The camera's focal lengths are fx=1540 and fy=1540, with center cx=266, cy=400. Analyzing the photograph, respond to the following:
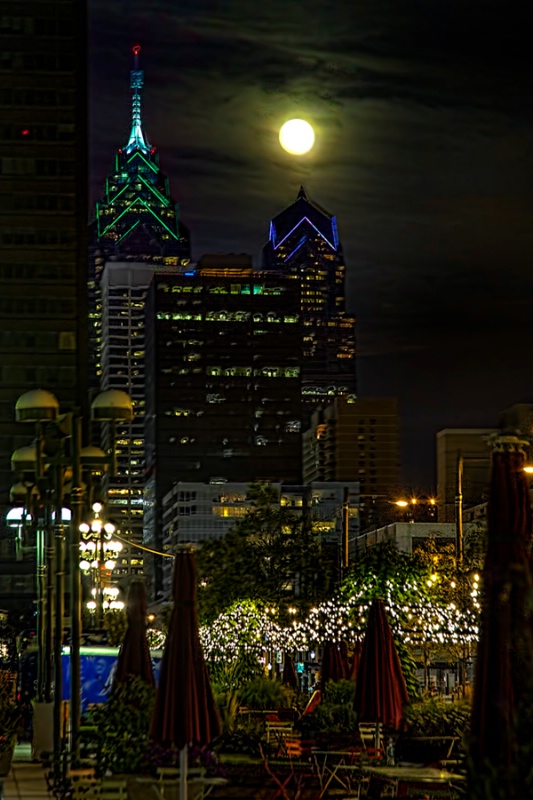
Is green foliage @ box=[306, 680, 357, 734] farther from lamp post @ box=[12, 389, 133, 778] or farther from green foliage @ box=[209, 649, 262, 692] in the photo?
lamp post @ box=[12, 389, 133, 778]

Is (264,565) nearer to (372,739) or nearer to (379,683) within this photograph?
(372,739)

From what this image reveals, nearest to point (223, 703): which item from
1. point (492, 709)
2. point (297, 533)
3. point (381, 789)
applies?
point (381, 789)

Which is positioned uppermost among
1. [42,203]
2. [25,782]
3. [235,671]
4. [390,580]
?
[42,203]

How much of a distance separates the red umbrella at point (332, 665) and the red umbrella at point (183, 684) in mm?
17503

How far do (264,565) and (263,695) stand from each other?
102 ft

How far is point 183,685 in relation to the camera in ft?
59.6

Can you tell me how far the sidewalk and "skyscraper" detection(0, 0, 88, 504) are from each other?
12675cm

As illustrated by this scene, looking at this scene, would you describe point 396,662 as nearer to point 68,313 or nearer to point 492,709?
point 492,709

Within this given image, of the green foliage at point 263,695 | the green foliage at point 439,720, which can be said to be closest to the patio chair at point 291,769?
the green foliage at point 439,720

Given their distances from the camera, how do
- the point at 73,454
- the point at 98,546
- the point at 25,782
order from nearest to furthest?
the point at 73,454 → the point at 25,782 → the point at 98,546

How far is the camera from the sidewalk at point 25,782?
69.8 ft

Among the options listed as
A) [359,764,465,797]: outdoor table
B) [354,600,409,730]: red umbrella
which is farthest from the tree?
[359,764,465,797]: outdoor table

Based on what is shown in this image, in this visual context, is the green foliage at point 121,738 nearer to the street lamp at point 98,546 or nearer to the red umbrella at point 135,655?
the red umbrella at point 135,655

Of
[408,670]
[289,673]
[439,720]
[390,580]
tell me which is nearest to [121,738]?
[439,720]
